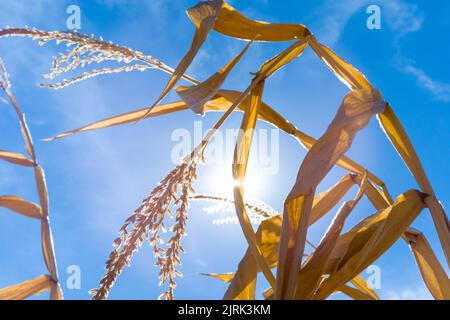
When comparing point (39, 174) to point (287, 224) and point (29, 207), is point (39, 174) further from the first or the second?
point (287, 224)

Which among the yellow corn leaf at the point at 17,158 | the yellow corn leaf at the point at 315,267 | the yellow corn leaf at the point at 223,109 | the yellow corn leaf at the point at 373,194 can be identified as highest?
the yellow corn leaf at the point at 223,109

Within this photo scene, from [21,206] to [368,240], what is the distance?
0.54 m

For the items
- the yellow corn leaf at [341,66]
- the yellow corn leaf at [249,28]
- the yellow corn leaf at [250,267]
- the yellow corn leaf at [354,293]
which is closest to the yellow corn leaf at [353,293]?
the yellow corn leaf at [354,293]

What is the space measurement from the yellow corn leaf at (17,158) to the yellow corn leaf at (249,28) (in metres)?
0.41

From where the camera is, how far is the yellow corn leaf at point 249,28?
985 millimetres

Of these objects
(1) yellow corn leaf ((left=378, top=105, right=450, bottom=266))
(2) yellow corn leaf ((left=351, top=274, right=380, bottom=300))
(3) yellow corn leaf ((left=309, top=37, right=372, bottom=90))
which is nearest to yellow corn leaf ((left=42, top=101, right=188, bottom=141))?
(3) yellow corn leaf ((left=309, top=37, right=372, bottom=90))

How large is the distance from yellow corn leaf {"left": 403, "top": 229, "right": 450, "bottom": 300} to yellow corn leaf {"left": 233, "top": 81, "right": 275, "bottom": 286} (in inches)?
13.5

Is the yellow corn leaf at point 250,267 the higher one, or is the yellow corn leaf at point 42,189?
the yellow corn leaf at point 42,189

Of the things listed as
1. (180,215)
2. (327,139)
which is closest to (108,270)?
(180,215)

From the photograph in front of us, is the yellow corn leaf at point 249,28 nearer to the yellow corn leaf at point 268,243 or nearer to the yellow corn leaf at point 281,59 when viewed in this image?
the yellow corn leaf at point 281,59

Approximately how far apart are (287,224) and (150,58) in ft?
1.32

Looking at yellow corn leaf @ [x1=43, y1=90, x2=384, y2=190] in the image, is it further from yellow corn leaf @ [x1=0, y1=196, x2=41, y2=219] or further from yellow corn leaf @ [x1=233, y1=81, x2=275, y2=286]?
yellow corn leaf @ [x1=0, y1=196, x2=41, y2=219]

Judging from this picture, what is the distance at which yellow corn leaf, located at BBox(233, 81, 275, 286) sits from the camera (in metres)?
0.78
